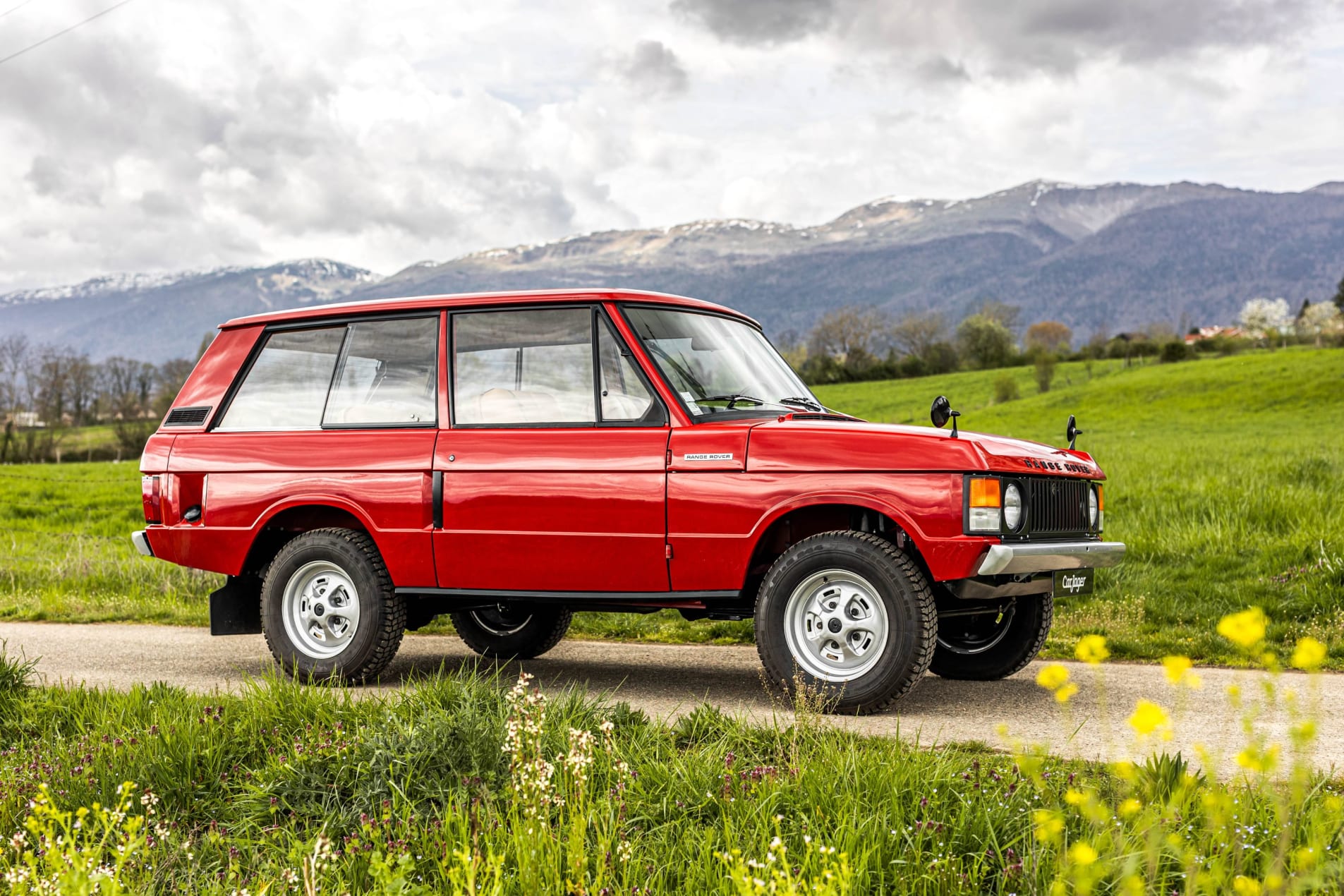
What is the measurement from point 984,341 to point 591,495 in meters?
93.9

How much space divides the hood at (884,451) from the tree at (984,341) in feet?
268

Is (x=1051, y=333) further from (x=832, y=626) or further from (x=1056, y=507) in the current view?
(x=832, y=626)

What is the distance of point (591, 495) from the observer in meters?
6.03

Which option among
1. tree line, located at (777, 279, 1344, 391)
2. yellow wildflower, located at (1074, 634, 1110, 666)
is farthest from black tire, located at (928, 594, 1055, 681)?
tree line, located at (777, 279, 1344, 391)

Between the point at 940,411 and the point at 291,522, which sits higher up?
the point at 940,411

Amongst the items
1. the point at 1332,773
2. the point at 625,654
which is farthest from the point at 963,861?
the point at 625,654

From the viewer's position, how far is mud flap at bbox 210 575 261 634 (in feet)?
23.4

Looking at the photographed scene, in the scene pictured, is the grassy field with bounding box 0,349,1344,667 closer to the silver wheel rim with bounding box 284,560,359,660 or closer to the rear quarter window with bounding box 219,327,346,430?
the silver wheel rim with bounding box 284,560,359,660

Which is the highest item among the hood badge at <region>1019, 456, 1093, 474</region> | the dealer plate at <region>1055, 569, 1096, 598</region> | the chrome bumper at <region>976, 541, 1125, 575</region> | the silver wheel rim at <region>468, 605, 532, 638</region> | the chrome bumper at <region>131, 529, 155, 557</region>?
the hood badge at <region>1019, 456, 1093, 474</region>

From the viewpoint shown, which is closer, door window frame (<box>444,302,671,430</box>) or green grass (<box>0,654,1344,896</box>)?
green grass (<box>0,654,1344,896</box>)

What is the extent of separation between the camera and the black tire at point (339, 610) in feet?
21.5

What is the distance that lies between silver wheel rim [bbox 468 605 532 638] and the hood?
9.24 feet

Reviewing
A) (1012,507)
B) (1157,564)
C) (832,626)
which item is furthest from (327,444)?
(1157,564)

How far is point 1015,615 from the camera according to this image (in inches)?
265
